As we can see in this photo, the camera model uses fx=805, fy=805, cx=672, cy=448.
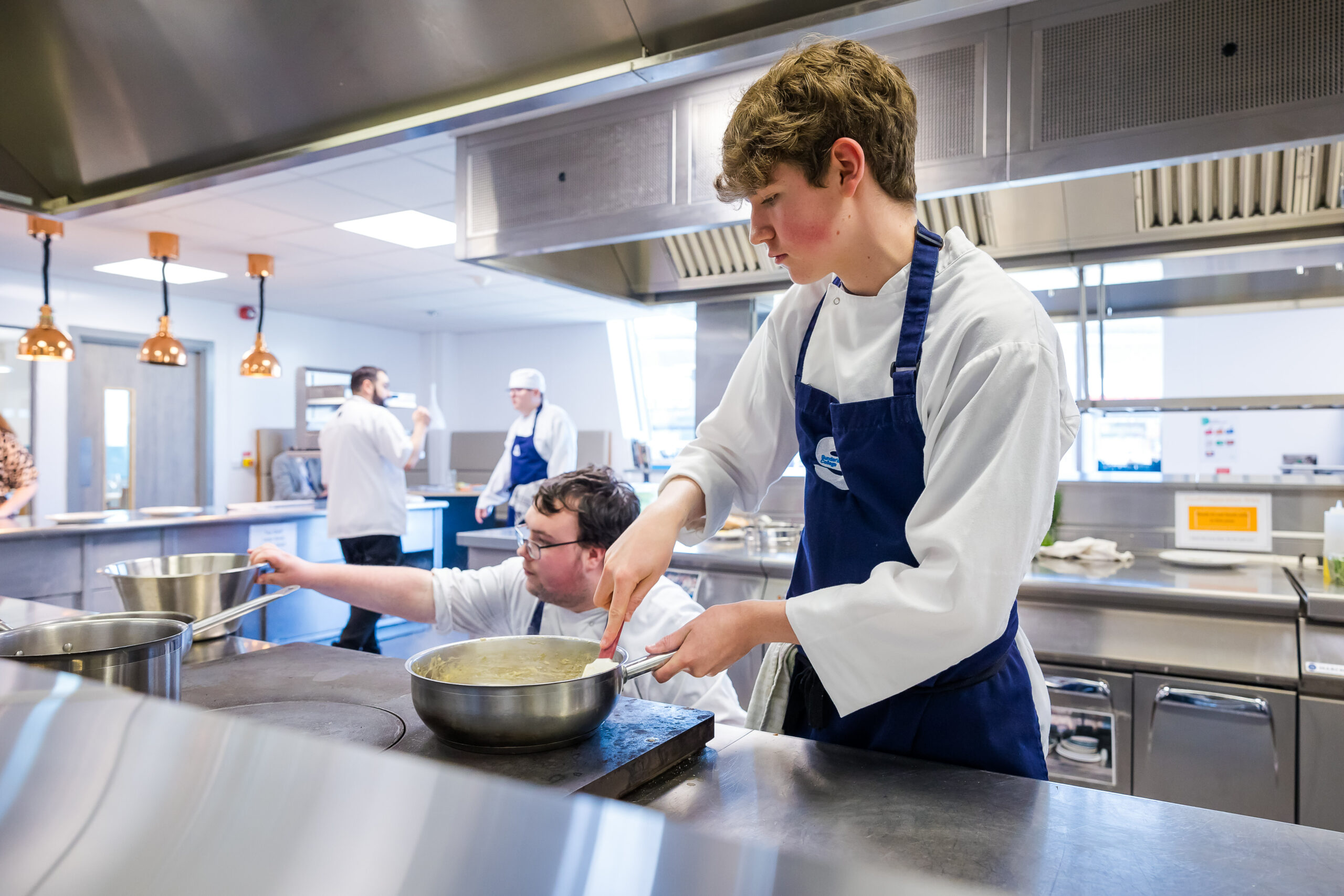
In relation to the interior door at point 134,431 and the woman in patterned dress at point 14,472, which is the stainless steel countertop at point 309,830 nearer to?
the woman in patterned dress at point 14,472

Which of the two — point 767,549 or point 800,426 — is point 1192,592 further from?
point 800,426

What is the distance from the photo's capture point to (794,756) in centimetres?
100

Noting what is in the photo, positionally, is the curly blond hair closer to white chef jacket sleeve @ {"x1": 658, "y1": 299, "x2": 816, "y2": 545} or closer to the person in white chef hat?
white chef jacket sleeve @ {"x1": 658, "y1": 299, "x2": 816, "y2": 545}

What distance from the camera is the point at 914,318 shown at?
1.05 m

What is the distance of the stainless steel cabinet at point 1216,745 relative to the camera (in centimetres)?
211

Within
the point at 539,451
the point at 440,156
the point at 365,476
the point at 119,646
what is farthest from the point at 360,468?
the point at 119,646

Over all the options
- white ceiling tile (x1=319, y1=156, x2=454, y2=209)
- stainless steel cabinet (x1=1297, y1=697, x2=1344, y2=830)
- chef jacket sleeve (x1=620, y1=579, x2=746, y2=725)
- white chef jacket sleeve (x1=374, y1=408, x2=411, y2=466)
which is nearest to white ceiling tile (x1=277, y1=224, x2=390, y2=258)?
white ceiling tile (x1=319, y1=156, x2=454, y2=209)

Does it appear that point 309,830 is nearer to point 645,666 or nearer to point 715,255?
point 645,666

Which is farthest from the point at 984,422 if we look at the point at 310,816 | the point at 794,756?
the point at 310,816

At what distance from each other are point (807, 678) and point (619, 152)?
2094mm

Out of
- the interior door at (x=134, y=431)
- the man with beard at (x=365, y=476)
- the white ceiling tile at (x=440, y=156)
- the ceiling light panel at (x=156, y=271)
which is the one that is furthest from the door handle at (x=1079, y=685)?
the interior door at (x=134, y=431)

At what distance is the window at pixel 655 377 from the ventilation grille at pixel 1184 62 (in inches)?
286

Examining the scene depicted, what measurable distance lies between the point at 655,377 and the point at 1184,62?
7.98m

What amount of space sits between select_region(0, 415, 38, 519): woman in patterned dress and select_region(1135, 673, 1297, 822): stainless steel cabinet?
5.62 meters
